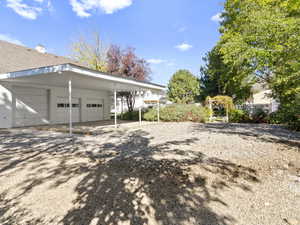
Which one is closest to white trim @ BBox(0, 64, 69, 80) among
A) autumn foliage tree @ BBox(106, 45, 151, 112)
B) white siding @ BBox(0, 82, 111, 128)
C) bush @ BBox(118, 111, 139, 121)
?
white siding @ BBox(0, 82, 111, 128)

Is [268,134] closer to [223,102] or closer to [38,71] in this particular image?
[223,102]

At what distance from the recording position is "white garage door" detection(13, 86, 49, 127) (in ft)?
32.4

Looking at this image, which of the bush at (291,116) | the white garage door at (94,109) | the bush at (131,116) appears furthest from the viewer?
the bush at (131,116)

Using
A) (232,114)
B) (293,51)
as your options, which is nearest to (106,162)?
(293,51)

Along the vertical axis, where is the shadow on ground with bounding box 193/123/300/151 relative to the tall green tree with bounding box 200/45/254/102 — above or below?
below

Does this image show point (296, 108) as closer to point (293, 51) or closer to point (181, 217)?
point (293, 51)

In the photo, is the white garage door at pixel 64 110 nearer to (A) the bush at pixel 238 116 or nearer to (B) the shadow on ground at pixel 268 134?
(B) the shadow on ground at pixel 268 134

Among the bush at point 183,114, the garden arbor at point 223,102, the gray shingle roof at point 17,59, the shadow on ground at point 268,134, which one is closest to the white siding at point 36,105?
the gray shingle roof at point 17,59

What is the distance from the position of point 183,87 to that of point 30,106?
18.0 m

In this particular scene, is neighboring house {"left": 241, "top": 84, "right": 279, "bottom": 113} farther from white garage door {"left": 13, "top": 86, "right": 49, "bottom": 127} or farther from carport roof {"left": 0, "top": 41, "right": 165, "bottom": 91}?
white garage door {"left": 13, "top": 86, "right": 49, "bottom": 127}

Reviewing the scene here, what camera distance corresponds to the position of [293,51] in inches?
167

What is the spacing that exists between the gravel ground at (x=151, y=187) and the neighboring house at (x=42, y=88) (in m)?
4.37

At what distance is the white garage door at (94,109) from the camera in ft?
47.2

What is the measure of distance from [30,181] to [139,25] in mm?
16786
